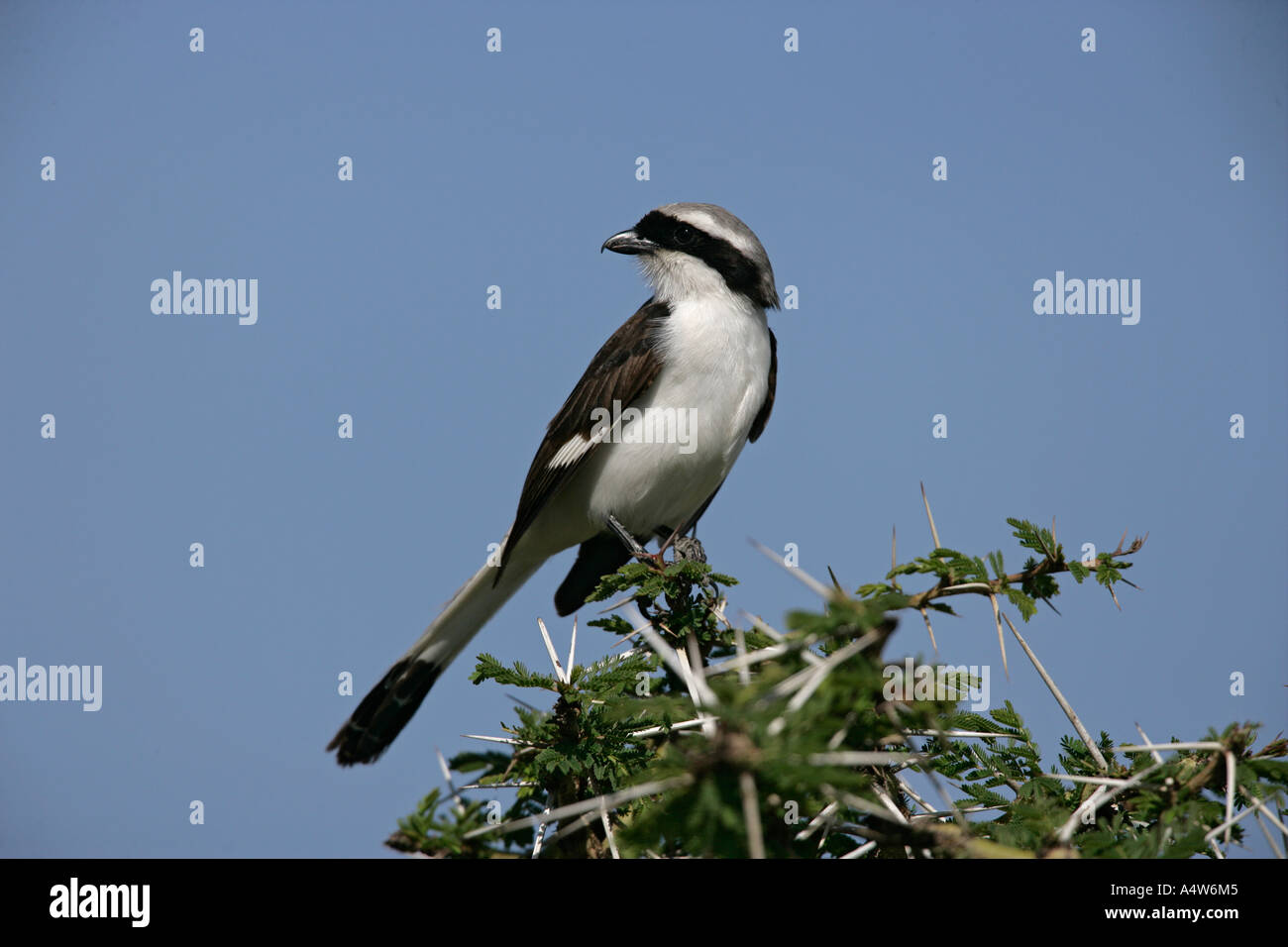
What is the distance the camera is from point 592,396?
519cm

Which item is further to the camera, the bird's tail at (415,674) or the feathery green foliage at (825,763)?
the bird's tail at (415,674)

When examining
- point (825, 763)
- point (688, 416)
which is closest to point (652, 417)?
point (688, 416)

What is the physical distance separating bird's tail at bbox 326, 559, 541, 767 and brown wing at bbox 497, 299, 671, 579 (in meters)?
0.16

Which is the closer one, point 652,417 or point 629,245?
point 652,417

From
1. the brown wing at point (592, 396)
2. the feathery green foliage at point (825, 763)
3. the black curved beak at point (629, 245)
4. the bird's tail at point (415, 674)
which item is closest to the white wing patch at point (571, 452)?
the brown wing at point (592, 396)

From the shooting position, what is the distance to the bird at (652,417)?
5035mm

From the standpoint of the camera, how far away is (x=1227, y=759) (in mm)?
1948

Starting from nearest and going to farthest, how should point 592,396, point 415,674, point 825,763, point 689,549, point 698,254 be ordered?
point 825,763 → point 415,674 → point 689,549 → point 592,396 → point 698,254

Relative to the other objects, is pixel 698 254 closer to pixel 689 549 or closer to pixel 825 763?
pixel 689 549

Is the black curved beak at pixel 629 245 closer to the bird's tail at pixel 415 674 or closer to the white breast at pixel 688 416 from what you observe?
the white breast at pixel 688 416

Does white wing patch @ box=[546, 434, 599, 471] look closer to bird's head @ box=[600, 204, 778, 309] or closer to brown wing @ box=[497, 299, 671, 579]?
brown wing @ box=[497, 299, 671, 579]

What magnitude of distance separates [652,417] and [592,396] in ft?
1.16

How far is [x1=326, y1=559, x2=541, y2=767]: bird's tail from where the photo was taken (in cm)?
427
